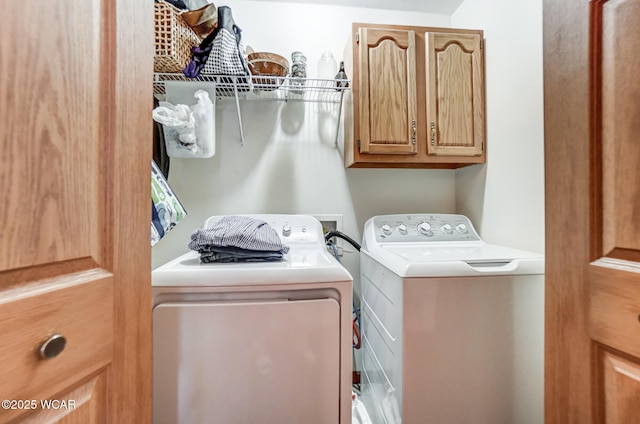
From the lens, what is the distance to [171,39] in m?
1.15

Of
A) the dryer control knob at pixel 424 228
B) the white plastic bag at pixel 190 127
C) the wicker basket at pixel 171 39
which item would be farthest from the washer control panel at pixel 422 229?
the wicker basket at pixel 171 39

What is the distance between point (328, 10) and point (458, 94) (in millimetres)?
1000

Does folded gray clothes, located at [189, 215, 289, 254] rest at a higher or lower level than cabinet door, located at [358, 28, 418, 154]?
lower

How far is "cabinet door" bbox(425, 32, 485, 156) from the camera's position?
4.68 feet

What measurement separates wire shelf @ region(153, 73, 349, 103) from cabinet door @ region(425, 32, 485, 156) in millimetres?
493

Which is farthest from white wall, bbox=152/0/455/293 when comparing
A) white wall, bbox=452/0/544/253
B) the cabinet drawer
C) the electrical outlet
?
→ the cabinet drawer

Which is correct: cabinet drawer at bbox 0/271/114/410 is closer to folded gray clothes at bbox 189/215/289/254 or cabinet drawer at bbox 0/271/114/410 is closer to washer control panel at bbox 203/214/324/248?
folded gray clothes at bbox 189/215/289/254

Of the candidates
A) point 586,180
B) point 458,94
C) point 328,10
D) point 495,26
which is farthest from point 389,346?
point 328,10

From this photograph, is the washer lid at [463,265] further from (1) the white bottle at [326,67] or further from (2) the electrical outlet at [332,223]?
(1) the white bottle at [326,67]

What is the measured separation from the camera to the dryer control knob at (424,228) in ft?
4.95

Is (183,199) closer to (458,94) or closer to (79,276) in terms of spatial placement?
(79,276)

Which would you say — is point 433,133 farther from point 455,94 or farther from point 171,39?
point 171,39

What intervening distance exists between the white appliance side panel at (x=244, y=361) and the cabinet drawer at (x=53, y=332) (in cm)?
29

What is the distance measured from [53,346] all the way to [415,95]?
5.26 ft
